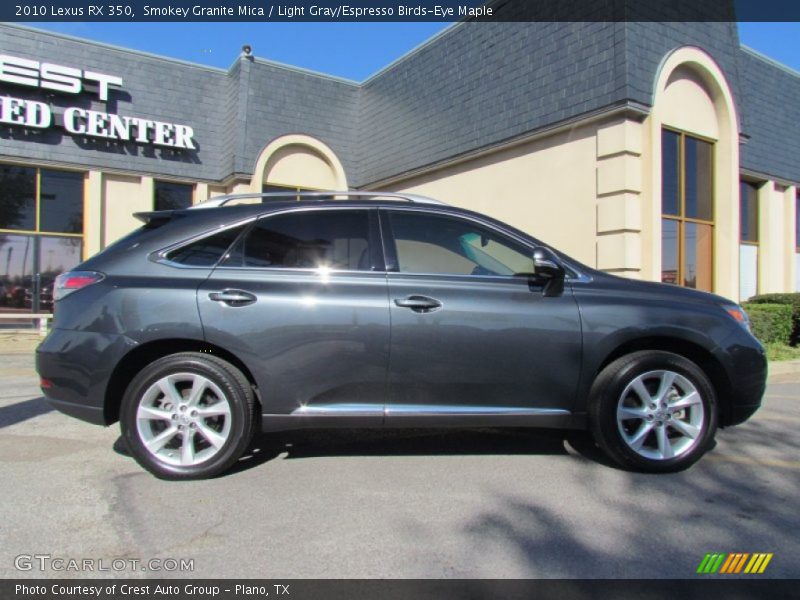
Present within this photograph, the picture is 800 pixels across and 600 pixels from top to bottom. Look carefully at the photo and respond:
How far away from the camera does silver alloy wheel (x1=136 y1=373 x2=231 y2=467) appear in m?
3.58

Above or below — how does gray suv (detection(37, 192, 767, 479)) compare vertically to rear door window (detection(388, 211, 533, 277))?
below

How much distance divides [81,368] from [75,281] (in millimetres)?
584

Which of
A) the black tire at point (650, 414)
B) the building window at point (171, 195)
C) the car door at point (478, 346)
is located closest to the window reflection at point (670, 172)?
the black tire at point (650, 414)

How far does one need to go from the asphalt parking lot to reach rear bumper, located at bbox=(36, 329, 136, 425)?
20.1 inches

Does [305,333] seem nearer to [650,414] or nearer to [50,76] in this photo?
[650,414]

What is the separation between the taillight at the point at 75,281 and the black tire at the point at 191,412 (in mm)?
693

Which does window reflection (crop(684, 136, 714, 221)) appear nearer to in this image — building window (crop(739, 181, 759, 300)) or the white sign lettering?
building window (crop(739, 181, 759, 300))

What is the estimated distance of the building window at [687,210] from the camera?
10086 mm

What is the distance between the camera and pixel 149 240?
3809mm

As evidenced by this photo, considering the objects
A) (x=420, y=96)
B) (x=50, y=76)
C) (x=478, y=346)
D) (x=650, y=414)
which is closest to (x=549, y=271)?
(x=478, y=346)

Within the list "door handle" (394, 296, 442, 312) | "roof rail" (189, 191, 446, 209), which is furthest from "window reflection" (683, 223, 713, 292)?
"door handle" (394, 296, 442, 312)

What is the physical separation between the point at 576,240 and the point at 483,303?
6.68m

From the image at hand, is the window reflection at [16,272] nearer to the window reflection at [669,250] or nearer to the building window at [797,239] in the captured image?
the window reflection at [669,250]

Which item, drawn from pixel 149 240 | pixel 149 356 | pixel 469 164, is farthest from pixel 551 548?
pixel 469 164
